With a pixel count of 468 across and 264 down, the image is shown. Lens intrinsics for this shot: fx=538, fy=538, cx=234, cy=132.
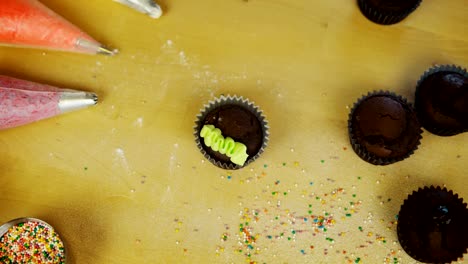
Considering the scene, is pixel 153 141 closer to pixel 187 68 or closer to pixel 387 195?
pixel 187 68

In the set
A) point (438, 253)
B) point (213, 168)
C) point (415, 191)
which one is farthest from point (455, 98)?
point (213, 168)

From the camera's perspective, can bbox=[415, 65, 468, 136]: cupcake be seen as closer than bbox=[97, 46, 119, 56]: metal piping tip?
Yes

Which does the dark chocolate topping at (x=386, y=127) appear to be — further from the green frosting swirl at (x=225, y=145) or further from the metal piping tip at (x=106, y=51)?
the metal piping tip at (x=106, y=51)

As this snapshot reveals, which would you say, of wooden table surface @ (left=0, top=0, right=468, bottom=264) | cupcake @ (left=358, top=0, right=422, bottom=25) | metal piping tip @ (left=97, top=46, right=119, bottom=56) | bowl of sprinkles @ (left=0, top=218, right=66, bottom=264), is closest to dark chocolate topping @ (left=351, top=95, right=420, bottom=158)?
wooden table surface @ (left=0, top=0, right=468, bottom=264)

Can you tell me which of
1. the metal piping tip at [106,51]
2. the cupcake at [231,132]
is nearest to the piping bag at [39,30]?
the metal piping tip at [106,51]

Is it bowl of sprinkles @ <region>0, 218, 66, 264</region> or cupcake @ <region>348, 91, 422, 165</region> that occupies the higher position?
cupcake @ <region>348, 91, 422, 165</region>

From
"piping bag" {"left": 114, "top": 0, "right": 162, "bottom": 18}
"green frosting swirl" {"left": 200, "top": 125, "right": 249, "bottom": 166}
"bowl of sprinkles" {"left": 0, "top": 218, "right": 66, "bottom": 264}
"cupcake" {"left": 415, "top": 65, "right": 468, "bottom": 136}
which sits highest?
"cupcake" {"left": 415, "top": 65, "right": 468, "bottom": 136}

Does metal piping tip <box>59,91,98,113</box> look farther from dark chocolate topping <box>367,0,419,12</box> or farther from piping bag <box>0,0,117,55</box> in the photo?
dark chocolate topping <box>367,0,419,12</box>
